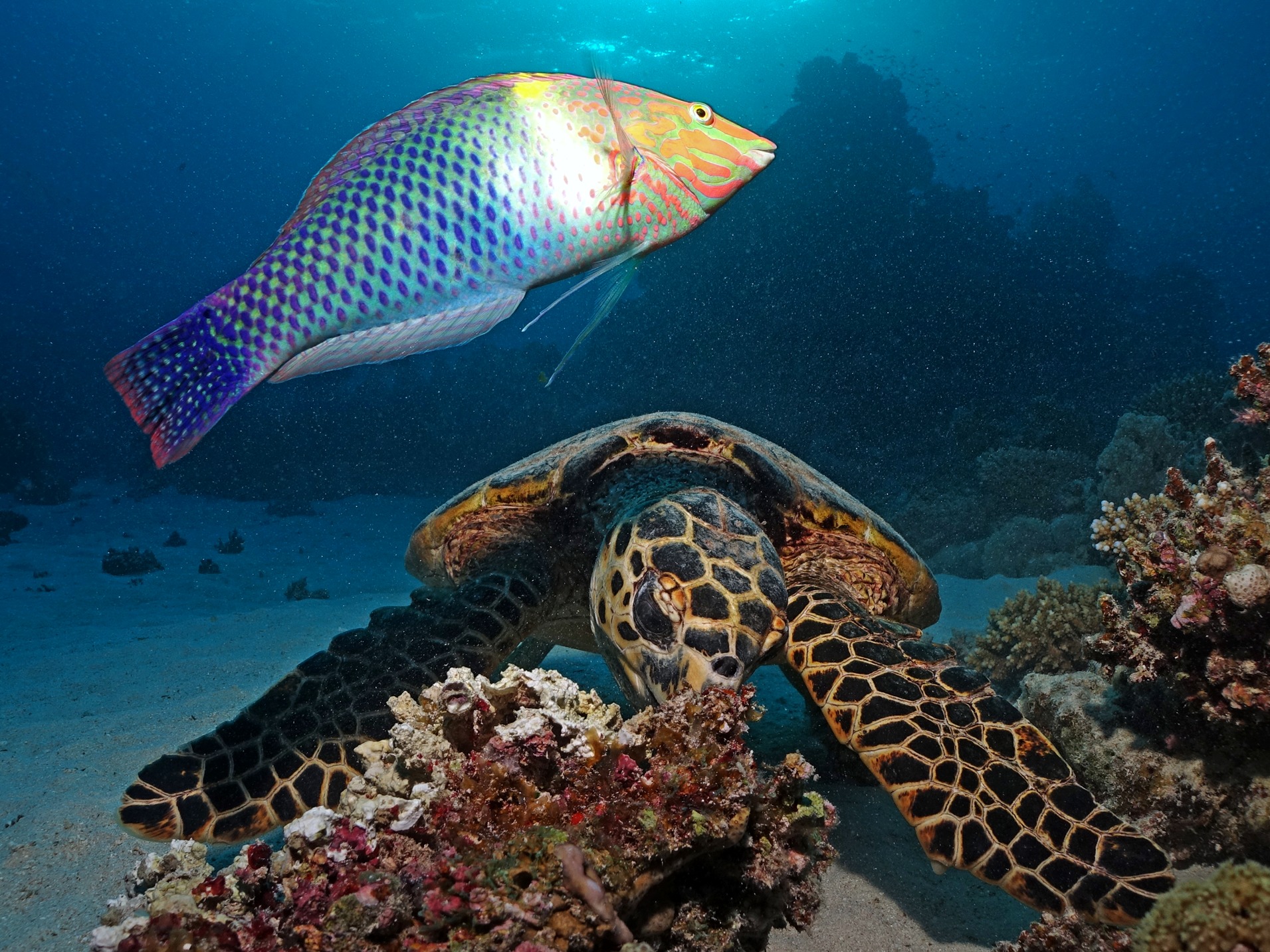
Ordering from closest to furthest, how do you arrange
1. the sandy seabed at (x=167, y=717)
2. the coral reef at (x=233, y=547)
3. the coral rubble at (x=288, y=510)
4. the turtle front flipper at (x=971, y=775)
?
the turtle front flipper at (x=971, y=775), the sandy seabed at (x=167, y=717), the coral reef at (x=233, y=547), the coral rubble at (x=288, y=510)

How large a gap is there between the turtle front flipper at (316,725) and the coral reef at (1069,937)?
2.30 m

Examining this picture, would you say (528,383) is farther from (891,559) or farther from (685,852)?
(685,852)

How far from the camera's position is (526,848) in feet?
3.93

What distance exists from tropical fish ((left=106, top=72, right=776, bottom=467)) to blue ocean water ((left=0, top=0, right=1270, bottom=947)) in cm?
28

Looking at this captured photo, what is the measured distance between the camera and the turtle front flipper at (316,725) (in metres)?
2.18

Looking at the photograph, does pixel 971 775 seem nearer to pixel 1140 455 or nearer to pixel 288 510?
pixel 1140 455

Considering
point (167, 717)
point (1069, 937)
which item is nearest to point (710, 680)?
point (1069, 937)

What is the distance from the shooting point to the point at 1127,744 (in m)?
2.49

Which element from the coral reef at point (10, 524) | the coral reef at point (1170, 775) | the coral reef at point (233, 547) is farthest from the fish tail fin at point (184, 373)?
the coral reef at point (10, 524)

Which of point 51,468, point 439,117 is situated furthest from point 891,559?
point 51,468

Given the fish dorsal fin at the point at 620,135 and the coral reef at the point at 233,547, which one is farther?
the coral reef at the point at 233,547

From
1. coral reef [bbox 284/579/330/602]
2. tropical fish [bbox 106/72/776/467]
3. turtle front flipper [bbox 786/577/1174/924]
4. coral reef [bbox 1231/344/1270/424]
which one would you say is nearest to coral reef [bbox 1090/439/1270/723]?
turtle front flipper [bbox 786/577/1174/924]

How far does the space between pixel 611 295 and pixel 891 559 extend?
10.5 feet

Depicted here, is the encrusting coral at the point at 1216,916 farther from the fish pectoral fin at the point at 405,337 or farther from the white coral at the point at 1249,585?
the fish pectoral fin at the point at 405,337
